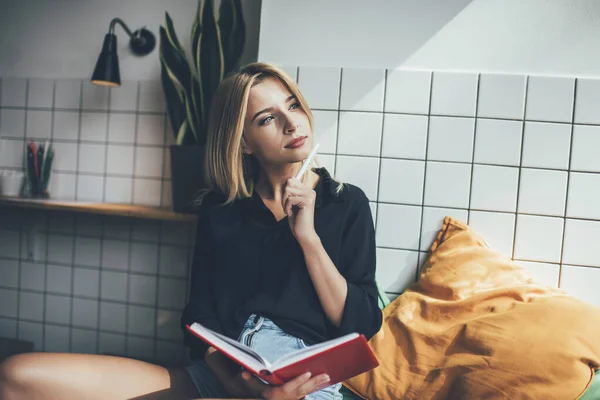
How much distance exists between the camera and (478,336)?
1.12 m

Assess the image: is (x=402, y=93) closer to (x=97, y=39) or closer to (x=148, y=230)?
(x=148, y=230)

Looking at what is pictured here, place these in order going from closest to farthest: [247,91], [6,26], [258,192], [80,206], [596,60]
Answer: [247,91]
[258,192]
[596,60]
[80,206]
[6,26]

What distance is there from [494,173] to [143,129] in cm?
154

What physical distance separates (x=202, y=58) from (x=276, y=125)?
2.09 feet

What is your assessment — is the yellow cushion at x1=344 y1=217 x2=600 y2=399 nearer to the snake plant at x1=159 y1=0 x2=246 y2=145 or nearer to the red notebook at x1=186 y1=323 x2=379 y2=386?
the red notebook at x1=186 y1=323 x2=379 y2=386

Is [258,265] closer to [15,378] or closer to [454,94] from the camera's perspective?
[15,378]

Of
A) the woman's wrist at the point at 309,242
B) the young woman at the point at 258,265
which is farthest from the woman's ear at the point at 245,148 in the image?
the woman's wrist at the point at 309,242

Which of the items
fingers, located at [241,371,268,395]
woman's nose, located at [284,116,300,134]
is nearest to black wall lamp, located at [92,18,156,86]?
woman's nose, located at [284,116,300,134]

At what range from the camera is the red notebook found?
0.72 meters

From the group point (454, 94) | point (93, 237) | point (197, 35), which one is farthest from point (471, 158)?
point (93, 237)

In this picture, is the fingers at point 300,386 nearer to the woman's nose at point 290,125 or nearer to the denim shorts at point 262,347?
the denim shorts at point 262,347

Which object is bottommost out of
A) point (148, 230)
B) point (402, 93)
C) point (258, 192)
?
point (148, 230)

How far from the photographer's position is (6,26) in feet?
6.82

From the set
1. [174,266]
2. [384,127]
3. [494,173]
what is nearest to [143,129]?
[174,266]
